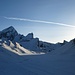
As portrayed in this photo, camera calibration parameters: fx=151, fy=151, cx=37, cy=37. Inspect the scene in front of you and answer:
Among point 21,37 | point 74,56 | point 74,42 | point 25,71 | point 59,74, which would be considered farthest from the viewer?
point 21,37

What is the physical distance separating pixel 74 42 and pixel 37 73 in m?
12.9

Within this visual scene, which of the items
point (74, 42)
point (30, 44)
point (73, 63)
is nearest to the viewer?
point (73, 63)

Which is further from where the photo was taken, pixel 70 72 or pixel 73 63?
pixel 73 63

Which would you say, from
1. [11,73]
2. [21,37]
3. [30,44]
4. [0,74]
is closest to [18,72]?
[11,73]

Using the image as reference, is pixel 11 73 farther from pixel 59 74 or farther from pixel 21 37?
pixel 21 37

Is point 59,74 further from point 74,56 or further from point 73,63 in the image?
point 74,56

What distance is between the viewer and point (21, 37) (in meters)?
184

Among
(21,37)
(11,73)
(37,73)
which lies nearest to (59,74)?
(37,73)

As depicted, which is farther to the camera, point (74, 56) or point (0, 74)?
point (74, 56)

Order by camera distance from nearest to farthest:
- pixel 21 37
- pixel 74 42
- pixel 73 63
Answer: pixel 73 63 < pixel 74 42 < pixel 21 37

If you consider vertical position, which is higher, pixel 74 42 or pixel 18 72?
pixel 74 42

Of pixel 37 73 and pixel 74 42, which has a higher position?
pixel 74 42

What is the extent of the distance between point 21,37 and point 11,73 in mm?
169076

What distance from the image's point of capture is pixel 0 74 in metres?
15.8
